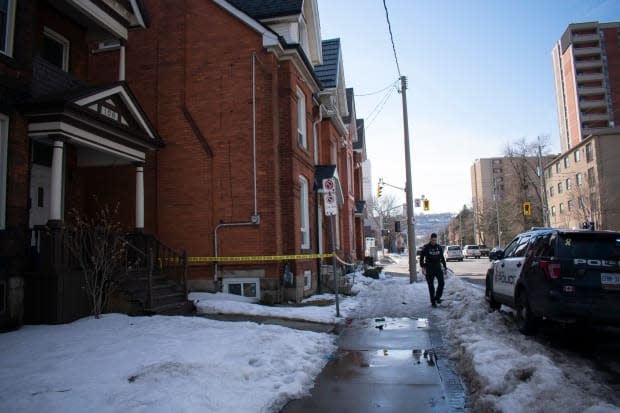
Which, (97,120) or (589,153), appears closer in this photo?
(97,120)

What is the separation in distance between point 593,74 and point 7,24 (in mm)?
102069

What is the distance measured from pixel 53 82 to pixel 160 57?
192 inches

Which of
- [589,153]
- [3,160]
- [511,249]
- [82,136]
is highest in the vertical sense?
[589,153]

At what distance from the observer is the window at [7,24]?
862cm

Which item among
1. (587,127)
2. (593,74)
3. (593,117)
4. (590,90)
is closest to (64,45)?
(587,127)

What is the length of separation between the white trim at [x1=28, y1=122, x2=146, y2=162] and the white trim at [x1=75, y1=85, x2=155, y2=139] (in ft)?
1.90

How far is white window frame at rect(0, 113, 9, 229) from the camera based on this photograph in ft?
27.3

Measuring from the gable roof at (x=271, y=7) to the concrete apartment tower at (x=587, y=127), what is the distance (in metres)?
52.2

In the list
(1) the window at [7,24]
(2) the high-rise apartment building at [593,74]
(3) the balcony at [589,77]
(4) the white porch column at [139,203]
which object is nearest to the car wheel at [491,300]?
(4) the white porch column at [139,203]

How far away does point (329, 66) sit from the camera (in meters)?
22.6

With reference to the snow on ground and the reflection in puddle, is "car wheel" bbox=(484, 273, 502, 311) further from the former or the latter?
the reflection in puddle

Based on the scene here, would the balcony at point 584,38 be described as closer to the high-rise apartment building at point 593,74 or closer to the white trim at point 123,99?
the high-rise apartment building at point 593,74

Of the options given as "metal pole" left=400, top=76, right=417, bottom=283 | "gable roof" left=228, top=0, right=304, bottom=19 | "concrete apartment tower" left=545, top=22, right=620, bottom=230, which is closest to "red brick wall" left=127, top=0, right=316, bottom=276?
"gable roof" left=228, top=0, right=304, bottom=19

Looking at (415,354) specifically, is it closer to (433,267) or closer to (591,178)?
(433,267)
